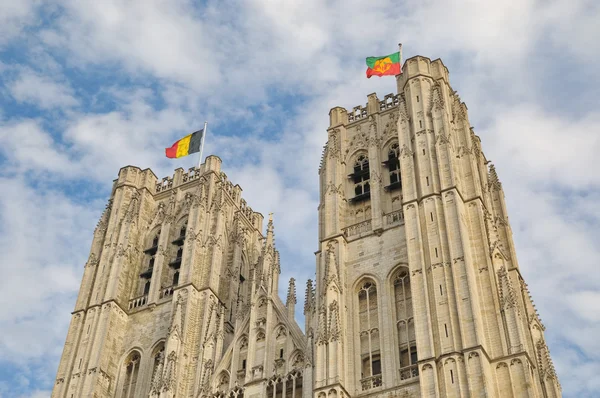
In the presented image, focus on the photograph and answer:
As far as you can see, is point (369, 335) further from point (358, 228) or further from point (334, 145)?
point (334, 145)

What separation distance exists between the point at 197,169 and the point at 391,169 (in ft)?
45.9

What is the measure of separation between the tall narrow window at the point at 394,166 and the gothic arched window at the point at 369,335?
18.8ft

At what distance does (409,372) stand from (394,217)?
834cm

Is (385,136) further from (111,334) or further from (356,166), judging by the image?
(111,334)

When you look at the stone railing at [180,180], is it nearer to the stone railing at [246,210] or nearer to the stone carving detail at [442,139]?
the stone railing at [246,210]

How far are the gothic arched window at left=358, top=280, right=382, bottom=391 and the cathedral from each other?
0.06m

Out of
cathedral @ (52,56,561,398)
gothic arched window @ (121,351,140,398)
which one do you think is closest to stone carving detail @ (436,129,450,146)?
cathedral @ (52,56,561,398)

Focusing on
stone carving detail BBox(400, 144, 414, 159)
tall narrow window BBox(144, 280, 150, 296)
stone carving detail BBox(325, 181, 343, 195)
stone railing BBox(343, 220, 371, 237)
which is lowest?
stone railing BBox(343, 220, 371, 237)

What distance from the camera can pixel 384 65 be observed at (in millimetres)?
48031

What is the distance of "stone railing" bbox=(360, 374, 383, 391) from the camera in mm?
34469

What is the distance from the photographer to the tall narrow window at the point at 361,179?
42.6 metres

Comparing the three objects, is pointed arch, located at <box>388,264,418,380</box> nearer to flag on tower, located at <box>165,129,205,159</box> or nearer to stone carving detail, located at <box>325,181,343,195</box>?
stone carving detail, located at <box>325,181,343,195</box>

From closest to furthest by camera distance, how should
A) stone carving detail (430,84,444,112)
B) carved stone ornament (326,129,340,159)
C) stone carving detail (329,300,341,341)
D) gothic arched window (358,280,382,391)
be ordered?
gothic arched window (358,280,382,391), stone carving detail (329,300,341,341), stone carving detail (430,84,444,112), carved stone ornament (326,129,340,159)

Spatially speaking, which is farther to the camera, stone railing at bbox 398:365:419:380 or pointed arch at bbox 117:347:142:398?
pointed arch at bbox 117:347:142:398
